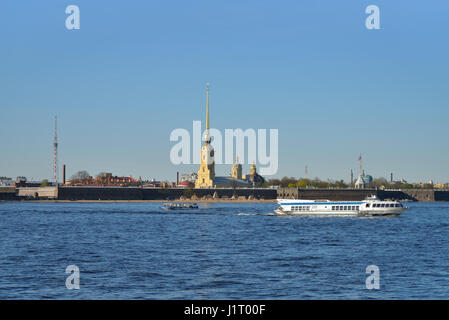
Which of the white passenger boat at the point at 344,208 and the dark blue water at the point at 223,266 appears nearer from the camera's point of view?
the dark blue water at the point at 223,266

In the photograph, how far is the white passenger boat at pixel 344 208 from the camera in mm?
99312

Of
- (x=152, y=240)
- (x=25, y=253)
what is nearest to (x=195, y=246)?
(x=152, y=240)

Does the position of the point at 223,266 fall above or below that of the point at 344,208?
below

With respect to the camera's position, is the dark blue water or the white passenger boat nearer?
the dark blue water

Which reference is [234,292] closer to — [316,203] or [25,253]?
[25,253]

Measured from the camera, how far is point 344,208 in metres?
100

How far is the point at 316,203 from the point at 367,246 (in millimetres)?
53440

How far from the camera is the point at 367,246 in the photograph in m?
49.2

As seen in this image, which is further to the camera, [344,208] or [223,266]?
[344,208]

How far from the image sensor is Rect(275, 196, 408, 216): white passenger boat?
9931 centimetres
